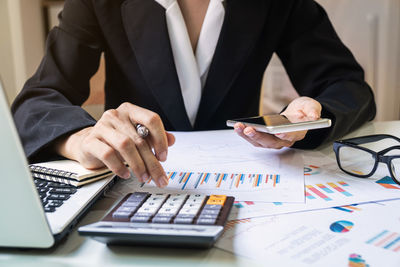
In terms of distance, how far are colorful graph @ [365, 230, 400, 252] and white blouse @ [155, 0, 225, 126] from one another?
589mm

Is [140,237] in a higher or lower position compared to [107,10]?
lower

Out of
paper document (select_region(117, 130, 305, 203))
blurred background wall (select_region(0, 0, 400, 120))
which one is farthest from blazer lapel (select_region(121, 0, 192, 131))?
blurred background wall (select_region(0, 0, 400, 120))

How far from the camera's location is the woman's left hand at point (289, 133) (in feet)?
1.98

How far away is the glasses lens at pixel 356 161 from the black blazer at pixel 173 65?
0.35 feet

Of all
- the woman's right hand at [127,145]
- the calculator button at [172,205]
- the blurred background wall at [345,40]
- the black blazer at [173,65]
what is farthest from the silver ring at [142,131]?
the blurred background wall at [345,40]

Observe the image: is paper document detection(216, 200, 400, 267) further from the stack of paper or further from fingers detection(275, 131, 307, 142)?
fingers detection(275, 131, 307, 142)

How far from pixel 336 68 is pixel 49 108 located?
2.08 feet

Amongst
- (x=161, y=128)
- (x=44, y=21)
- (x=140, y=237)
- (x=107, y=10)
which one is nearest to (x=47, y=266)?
(x=140, y=237)

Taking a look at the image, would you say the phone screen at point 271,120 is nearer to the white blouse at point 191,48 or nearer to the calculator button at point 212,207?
the calculator button at point 212,207

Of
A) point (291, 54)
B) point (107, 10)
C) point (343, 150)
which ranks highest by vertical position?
point (107, 10)

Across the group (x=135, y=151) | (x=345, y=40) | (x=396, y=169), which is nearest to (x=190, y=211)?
(x=135, y=151)

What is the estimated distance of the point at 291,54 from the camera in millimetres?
1018

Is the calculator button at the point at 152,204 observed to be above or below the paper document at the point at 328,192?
above

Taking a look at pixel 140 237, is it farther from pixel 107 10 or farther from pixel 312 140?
pixel 107 10
